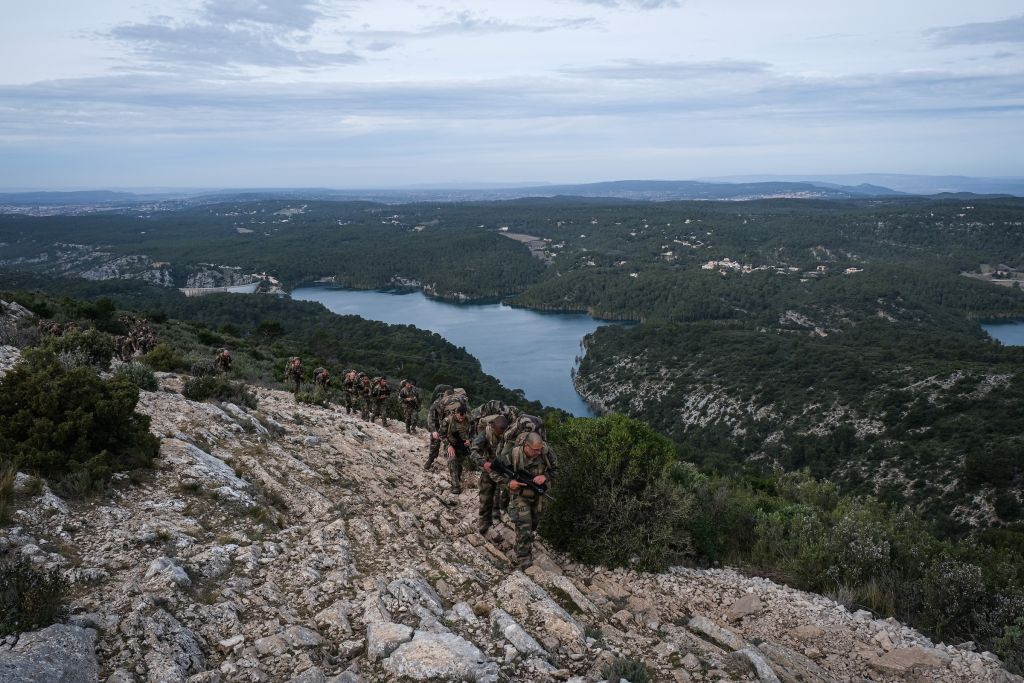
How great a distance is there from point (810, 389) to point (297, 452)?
44696mm

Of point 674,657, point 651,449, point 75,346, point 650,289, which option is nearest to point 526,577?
point 674,657

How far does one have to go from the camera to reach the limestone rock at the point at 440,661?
14.0 feet

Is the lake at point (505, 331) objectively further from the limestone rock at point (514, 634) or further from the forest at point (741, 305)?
the limestone rock at point (514, 634)

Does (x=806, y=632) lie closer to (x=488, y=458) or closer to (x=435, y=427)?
(x=488, y=458)

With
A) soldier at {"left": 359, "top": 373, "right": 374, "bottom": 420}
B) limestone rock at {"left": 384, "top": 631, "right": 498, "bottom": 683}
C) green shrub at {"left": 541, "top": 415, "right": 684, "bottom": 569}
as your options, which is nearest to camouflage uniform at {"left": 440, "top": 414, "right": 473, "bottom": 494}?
green shrub at {"left": 541, "top": 415, "right": 684, "bottom": 569}

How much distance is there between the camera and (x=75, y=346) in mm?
11148

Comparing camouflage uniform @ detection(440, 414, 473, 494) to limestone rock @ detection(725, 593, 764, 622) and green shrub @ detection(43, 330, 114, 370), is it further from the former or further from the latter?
green shrub @ detection(43, 330, 114, 370)

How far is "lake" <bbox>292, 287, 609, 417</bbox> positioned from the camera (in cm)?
6619

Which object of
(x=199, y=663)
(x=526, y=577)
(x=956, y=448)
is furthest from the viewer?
(x=956, y=448)

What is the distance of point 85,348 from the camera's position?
11.3 metres

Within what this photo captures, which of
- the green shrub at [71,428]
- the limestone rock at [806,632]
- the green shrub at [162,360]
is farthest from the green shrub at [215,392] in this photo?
the limestone rock at [806,632]

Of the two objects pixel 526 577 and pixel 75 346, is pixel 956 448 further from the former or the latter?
pixel 75 346

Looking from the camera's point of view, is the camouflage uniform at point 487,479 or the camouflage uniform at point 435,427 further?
the camouflage uniform at point 435,427

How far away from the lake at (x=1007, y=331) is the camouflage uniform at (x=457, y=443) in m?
95.5
